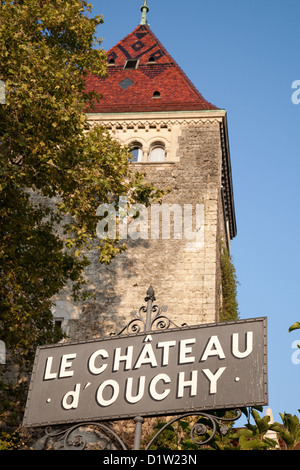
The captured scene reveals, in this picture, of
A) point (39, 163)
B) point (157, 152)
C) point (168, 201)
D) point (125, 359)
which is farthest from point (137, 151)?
point (125, 359)

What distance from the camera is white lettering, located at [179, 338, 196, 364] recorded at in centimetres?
414

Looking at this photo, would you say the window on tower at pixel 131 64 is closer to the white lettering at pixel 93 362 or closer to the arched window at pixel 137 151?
the arched window at pixel 137 151

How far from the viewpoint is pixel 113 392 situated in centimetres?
415

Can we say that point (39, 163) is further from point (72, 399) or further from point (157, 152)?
point (157, 152)

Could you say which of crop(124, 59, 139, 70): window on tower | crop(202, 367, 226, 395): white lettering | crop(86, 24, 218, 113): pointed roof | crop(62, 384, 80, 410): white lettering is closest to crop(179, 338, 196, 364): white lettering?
crop(202, 367, 226, 395): white lettering

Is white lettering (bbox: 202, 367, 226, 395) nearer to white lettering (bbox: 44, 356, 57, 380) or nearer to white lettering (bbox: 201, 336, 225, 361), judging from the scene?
white lettering (bbox: 201, 336, 225, 361)

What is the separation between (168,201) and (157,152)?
7.43 feet

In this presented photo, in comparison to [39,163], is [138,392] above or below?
below

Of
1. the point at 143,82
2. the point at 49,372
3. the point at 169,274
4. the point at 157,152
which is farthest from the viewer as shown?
the point at 143,82

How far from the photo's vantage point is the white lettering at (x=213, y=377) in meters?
3.98

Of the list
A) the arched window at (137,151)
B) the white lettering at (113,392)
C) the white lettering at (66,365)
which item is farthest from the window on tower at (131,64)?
the white lettering at (113,392)

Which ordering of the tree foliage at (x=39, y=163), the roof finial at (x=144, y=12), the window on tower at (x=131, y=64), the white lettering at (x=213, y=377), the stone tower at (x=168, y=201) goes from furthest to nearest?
the roof finial at (x=144, y=12) < the window on tower at (x=131, y=64) < the stone tower at (x=168, y=201) < the tree foliage at (x=39, y=163) < the white lettering at (x=213, y=377)

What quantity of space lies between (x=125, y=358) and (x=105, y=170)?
23.5ft

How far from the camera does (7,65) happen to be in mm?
10484
